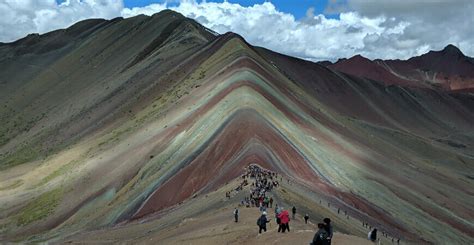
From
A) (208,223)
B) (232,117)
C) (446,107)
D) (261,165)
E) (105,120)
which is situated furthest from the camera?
(446,107)

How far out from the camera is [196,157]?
45.0m

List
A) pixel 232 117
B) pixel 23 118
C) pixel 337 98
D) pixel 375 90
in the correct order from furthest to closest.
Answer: pixel 375 90
pixel 337 98
pixel 23 118
pixel 232 117

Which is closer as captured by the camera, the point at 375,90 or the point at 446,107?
the point at 375,90

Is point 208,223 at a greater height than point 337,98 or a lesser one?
lesser

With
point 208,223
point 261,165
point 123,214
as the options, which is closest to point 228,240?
point 208,223

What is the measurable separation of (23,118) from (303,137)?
253 ft

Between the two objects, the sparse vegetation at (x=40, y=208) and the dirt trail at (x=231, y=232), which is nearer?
the dirt trail at (x=231, y=232)

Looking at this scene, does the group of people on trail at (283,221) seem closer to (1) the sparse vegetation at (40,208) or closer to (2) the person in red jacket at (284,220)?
(2) the person in red jacket at (284,220)

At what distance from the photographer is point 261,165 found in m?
39.0

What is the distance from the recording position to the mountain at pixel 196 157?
122 ft

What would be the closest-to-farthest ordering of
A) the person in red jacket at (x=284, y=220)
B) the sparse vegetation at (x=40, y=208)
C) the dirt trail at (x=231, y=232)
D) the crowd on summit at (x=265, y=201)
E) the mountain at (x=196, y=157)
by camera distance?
1. the crowd on summit at (x=265, y=201)
2. the dirt trail at (x=231, y=232)
3. the person in red jacket at (x=284, y=220)
4. the mountain at (x=196, y=157)
5. the sparse vegetation at (x=40, y=208)

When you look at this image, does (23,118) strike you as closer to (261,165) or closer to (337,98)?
(337,98)

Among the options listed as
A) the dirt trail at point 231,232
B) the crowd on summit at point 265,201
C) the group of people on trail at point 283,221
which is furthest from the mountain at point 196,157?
the crowd on summit at point 265,201

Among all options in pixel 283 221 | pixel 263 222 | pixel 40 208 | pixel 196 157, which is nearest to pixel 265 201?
pixel 263 222
